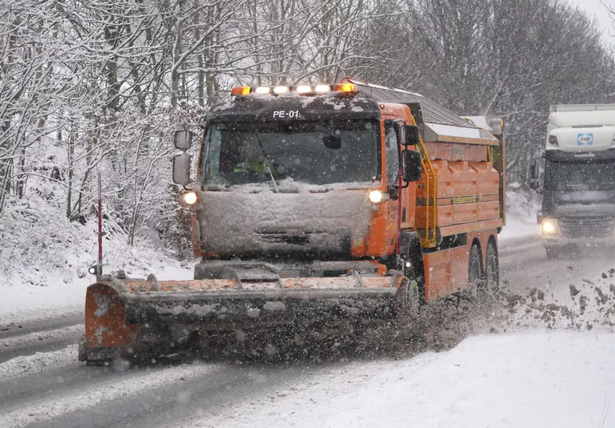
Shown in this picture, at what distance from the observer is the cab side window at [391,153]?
30.7 feet

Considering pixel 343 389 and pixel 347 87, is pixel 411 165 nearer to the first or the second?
pixel 347 87

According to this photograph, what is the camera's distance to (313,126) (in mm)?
9406

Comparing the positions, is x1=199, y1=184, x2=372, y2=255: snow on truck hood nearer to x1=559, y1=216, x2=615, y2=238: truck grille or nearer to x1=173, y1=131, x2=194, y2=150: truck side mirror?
x1=173, y1=131, x2=194, y2=150: truck side mirror

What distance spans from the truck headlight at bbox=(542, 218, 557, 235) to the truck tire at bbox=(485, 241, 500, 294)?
8139 mm

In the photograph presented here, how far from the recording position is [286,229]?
9.02 meters

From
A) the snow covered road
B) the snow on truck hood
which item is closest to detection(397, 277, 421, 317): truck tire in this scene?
the snow covered road

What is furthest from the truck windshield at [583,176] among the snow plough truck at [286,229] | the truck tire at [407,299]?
the truck tire at [407,299]

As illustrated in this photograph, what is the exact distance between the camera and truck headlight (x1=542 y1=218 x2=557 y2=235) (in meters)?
22.5

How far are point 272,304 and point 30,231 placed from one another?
8152mm

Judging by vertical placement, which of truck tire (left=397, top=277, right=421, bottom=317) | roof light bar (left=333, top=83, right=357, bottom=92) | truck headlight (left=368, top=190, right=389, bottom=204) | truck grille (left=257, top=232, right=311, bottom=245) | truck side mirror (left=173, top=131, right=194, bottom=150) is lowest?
truck tire (left=397, top=277, right=421, bottom=317)

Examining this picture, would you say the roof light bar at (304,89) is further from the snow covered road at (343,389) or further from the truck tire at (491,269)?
the truck tire at (491,269)

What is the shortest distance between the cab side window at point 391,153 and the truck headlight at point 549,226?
13946 mm

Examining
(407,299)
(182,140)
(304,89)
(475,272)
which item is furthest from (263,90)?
(475,272)

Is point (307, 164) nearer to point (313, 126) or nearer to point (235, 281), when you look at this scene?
point (313, 126)
